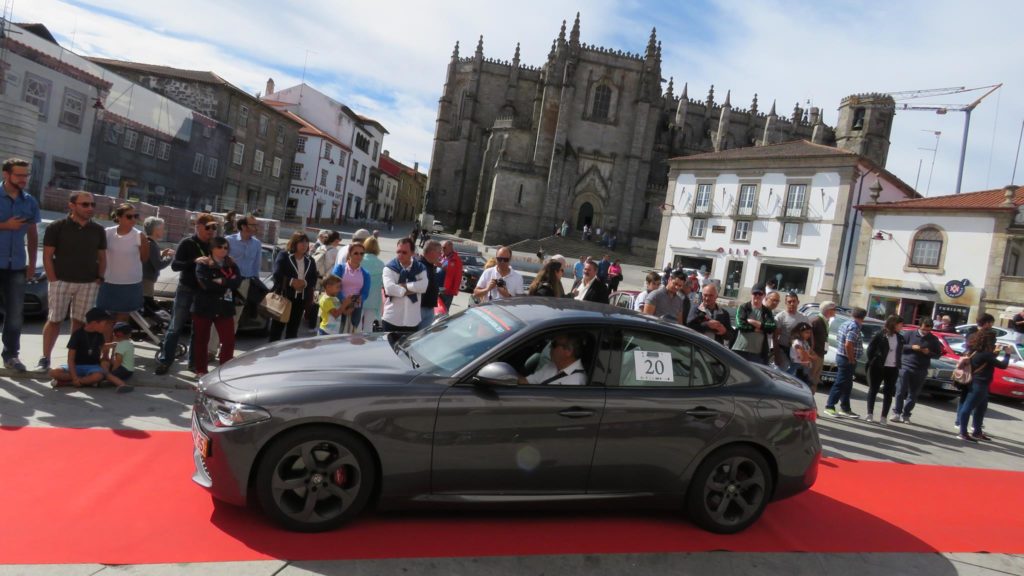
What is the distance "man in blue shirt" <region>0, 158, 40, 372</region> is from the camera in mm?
5926

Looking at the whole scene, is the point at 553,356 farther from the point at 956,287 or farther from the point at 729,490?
the point at 956,287

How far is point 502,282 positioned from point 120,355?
4.29 m

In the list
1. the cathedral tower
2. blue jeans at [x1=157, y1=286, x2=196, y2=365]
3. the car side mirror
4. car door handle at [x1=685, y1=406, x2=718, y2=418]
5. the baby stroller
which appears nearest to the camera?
the car side mirror

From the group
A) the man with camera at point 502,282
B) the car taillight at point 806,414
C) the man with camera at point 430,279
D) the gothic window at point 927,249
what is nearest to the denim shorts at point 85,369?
the man with camera at point 430,279

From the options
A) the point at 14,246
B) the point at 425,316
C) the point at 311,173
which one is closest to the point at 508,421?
the point at 425,316

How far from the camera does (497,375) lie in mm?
3861

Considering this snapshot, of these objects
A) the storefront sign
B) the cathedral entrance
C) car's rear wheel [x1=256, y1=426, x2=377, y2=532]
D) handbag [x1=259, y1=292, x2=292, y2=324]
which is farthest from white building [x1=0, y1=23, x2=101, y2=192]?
the storefront sign

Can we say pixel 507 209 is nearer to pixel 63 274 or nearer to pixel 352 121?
pixel 352 121

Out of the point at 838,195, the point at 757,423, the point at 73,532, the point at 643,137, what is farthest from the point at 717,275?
the point at 73,532

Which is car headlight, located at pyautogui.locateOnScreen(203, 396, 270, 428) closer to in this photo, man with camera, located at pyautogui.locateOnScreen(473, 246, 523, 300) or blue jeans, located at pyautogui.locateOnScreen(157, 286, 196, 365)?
blue jeans, located at pyautogui.locateOnScreen(157, 286, 196, 365)

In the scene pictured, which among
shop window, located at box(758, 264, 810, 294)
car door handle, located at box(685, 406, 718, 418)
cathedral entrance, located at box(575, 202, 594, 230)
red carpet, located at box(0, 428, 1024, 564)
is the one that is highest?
cathedral entrance, located at box(575, 202, 594, 230)

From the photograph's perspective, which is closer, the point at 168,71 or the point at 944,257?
the point at 944,257

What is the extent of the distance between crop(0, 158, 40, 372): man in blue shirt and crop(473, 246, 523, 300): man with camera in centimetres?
479

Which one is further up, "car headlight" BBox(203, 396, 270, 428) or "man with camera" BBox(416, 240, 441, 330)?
"man with camera" BBox(416, 240, 441, 330)
